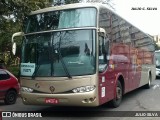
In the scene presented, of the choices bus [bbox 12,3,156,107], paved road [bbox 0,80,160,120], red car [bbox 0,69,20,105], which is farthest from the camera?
red car [bbox 0,69,20,105]

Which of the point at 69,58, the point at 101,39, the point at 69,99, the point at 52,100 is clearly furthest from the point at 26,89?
the point at 101,39

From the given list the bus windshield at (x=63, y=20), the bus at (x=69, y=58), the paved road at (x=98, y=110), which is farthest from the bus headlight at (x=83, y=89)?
the bus windshield at (x=63, y=20)

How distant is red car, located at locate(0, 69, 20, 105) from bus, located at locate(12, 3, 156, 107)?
2938mm

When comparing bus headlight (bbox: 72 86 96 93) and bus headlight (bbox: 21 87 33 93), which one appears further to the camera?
bus headlight (bbox: 21 87 33 93)

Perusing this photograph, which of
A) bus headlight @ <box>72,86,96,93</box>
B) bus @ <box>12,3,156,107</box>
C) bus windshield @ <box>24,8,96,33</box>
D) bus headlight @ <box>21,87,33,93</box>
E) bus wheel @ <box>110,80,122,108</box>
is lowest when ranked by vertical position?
bus wheel @ <box>110,80,122,108</box>

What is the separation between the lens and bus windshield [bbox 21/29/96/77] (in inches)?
362

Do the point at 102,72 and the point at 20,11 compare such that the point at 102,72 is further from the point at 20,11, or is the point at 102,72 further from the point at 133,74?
the point at 20,11

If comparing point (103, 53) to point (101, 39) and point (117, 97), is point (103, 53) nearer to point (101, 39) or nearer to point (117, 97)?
point (101, 39)

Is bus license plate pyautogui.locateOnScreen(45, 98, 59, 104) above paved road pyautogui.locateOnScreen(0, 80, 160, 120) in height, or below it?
above

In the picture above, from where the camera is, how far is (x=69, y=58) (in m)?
9.29

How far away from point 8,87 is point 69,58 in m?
4.53

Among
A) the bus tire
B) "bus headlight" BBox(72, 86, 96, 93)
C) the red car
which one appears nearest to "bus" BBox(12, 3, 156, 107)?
"bus headlight" BBox(72, 86, 96, 93)

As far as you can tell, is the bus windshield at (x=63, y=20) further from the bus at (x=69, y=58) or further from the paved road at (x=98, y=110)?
the paved road at (x=98, y=110)

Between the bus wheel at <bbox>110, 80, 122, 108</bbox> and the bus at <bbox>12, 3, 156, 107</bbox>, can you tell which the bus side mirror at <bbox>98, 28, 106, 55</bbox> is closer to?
the bus at <bbox>12, 3, 156, 107</bbox>
